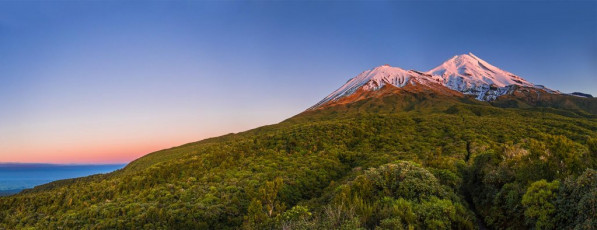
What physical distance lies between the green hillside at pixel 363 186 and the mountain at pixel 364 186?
78mm

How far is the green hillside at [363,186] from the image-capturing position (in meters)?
11.7

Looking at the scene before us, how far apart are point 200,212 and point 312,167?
15.0 meters

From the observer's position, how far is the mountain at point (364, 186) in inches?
461

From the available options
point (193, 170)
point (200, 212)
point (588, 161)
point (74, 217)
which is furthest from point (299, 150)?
point (588, 161)

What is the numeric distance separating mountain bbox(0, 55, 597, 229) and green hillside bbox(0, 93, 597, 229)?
78mm

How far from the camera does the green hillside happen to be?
11.7 m

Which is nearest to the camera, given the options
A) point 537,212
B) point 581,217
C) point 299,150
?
point 581,217

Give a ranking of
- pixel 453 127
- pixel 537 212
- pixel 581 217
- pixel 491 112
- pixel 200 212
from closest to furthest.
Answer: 1. pixel 581 217
2. pixel 537 212
3. pixel 200 212
4. pixel 453 127
5. pixel 491 112

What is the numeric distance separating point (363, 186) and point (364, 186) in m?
0.06

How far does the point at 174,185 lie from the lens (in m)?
34.2

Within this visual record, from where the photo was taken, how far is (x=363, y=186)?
1639 cm

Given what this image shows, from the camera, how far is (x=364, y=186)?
16.4m

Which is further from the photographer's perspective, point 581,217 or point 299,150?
point 299,150

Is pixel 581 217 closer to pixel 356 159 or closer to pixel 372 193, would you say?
pixel 372 193
